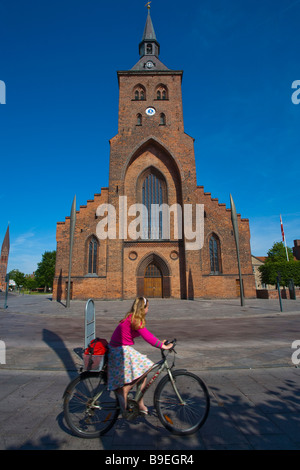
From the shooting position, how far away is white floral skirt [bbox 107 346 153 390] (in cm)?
277

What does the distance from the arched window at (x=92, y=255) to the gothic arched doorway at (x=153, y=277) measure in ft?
14.1

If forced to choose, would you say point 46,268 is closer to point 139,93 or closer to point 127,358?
point 139,93

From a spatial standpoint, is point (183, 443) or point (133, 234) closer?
point (183, 443)

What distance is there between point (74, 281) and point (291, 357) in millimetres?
20386

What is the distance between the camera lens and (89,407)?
281 cm

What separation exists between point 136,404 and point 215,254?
22729 millimetres

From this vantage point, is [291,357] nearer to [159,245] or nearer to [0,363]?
[0,363]

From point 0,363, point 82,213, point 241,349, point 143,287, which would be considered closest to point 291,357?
point 241,349

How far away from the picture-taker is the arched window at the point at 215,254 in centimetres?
2433

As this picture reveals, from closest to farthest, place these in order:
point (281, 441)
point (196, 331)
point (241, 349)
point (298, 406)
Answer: point (281, 441) < point (298, 406) < point (241, 349) < point (196, 331)

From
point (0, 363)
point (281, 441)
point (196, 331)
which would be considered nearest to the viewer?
point (281, 441)

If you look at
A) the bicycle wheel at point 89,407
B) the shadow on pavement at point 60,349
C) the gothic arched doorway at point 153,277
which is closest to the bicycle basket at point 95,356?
the bicycle wheel at point 89,407

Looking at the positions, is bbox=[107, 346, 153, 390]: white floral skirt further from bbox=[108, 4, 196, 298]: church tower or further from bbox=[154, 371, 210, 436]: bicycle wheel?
bbox=[108, 4, 196, 298]: church tower

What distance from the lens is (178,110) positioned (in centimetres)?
2803
